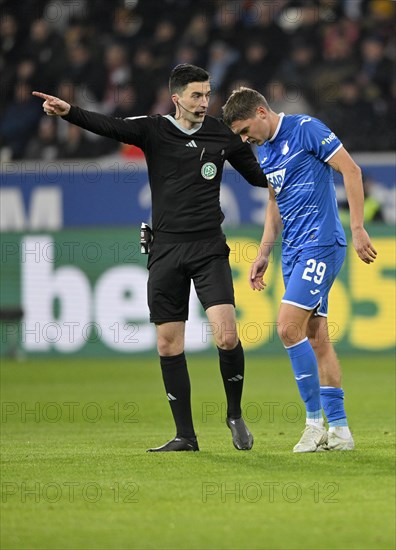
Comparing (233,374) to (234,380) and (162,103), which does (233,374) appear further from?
(162,103)

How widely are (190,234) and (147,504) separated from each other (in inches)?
90.0

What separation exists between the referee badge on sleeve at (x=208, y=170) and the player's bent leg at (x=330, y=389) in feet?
3.74

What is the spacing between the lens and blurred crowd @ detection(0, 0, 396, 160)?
18.6 m

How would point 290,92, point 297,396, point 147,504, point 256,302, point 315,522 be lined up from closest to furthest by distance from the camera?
point 315,522
point 147,504
point 297,396
point 256,302
point 290,92

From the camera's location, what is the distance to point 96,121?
734 cm

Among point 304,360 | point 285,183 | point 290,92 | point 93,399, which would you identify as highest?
point 290,92

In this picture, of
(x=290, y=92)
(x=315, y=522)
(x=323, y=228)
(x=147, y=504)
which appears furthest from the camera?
(x=290, y=92)

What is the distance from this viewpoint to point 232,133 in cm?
784

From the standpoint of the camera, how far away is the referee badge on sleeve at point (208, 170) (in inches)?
302

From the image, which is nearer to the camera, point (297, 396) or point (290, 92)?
point (297, 396)

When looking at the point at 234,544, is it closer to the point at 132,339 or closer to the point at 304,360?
the point at 304,360

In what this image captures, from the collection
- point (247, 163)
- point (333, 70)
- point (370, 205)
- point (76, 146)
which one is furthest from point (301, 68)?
point (247, 163)

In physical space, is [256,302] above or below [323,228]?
below

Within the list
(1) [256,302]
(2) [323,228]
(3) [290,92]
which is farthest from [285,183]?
(3) [290,92]
